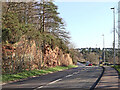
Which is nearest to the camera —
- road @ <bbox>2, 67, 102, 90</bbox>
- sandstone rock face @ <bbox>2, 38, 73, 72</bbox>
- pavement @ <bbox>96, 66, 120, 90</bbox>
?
pavement @ <bbox>96, 66, 120, 90</bbox>

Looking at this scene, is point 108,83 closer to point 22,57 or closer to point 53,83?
point 53,83

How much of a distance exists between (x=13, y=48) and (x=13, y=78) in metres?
5.62

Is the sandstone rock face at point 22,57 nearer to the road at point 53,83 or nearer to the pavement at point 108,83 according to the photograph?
the road at point 53,83

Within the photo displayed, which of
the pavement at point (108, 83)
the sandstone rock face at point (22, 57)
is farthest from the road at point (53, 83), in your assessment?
the sandstone rock face at point (22, 57)

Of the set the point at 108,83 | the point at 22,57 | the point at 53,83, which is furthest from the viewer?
the point at 22,57

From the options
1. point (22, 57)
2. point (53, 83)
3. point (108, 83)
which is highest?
point (22, 57)

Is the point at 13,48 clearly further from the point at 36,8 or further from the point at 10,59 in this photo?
the point at 36,8

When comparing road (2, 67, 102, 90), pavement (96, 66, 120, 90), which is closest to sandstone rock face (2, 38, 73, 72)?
road (2, 67, 102, 90)

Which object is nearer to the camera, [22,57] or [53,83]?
[53,83]

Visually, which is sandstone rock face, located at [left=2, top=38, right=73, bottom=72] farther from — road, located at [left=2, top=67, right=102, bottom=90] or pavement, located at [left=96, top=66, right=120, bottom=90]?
pavement, located at [left=96, top=66, right=120, bottom=90]

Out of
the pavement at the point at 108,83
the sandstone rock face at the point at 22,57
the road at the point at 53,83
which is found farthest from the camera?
the sandstone rock face at the point at 22,57

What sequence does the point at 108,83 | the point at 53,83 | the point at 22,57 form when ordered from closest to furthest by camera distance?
the point at 108,83
the point at 53,83
the point at 22,57

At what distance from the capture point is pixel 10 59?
23.3m

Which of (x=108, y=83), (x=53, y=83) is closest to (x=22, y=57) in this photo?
(x=53, y=83)
